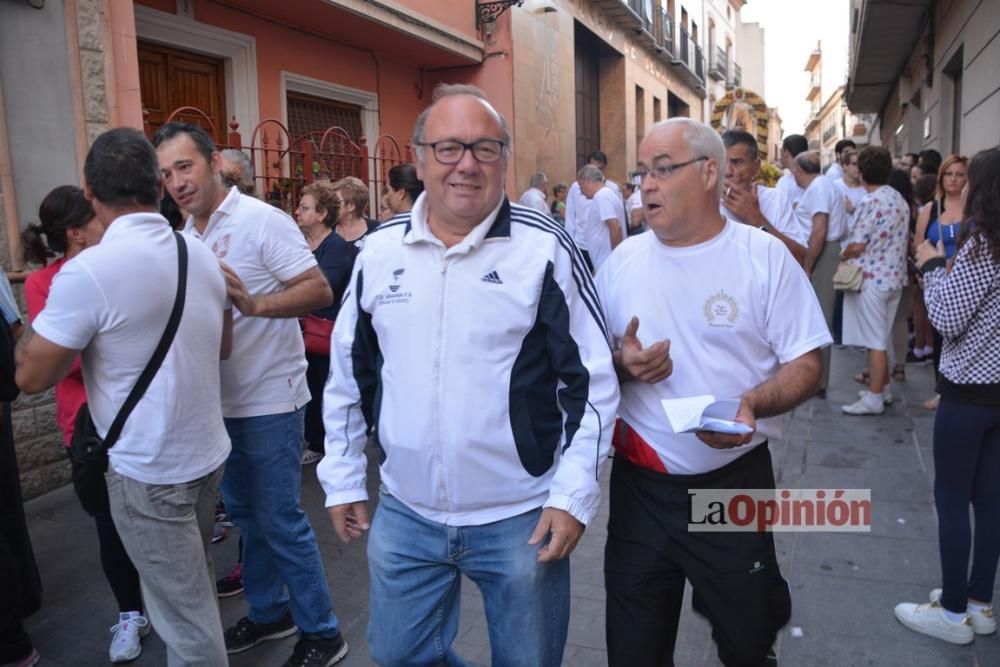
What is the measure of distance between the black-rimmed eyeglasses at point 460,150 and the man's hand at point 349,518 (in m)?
1.01

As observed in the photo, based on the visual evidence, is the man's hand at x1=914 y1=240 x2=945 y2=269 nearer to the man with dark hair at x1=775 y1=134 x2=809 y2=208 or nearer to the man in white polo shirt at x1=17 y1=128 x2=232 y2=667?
the man in white polo shirt at x1=17 y1=128 x2=232 y2=667

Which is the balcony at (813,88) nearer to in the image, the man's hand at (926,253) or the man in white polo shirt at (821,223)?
the man in white polo shirt at (821,223)

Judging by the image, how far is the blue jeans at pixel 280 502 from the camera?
10.0 feet

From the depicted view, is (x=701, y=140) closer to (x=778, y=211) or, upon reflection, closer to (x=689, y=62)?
(x=778, y=211)

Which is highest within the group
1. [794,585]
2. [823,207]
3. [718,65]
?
[718,65]

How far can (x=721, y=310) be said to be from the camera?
229 centimetres

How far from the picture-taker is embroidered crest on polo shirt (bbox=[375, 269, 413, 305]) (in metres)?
2.12

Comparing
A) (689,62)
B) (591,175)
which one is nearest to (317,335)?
(591,175)

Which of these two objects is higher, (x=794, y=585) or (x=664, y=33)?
(x=664, y=33)

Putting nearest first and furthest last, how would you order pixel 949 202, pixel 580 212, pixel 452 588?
pixel 452 588, pixel 949 202, pixel 580 212

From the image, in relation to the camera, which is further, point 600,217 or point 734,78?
point 734,78

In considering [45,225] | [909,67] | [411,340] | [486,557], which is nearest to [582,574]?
[486,557]

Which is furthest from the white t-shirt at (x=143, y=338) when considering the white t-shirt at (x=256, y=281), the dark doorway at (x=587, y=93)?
the dark doorway at (x=587, y=93)

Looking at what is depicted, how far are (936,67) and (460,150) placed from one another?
12.7 m
